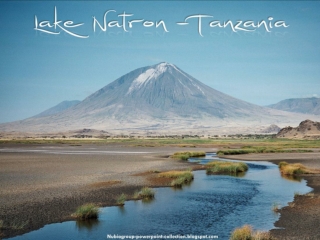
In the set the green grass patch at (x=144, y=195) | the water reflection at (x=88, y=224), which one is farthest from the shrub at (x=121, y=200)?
the water reflection at (x=88, y=224)

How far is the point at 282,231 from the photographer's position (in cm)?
1431

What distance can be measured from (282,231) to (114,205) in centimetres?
835

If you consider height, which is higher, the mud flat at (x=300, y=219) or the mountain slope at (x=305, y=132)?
the mountain slope at (x=305, y=132)

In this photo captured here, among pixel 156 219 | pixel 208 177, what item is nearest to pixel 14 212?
pixel 156 219

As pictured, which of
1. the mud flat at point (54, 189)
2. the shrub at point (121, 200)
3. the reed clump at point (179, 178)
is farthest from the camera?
the reed clump at point (179, 178)

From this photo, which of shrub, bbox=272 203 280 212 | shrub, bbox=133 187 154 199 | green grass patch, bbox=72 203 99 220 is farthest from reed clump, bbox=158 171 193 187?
green grass patch, bbox=72 203 99 220

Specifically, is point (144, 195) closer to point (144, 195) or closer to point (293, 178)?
point (144, 195)

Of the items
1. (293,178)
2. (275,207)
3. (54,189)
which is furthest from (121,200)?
(293,178)

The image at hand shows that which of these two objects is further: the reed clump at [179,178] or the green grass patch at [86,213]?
the reed clump at [179,178]

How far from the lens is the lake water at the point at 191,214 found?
47.4ft

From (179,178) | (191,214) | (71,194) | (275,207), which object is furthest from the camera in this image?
(179,178)

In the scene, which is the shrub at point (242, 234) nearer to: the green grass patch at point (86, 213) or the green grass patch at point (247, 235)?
the green grass patch at point (247, 235)

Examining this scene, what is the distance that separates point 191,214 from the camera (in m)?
17.2

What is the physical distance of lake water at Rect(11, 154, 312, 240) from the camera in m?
14.5
